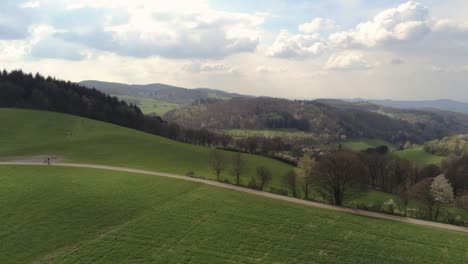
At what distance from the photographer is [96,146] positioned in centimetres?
8612

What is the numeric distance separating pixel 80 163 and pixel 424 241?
6443cm

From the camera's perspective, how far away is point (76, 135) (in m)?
97.0

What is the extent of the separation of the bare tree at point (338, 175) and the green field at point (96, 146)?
1720 centimetres

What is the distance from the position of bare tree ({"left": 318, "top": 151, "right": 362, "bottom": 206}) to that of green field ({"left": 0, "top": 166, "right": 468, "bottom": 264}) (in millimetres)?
13377

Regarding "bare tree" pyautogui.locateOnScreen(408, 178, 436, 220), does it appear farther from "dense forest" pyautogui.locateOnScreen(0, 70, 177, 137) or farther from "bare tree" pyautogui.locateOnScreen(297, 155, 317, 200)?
"dense forest" pyautogui.locateOnScreen(0, 70, 177, 137)

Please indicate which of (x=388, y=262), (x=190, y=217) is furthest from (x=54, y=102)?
(x=388, y=262)

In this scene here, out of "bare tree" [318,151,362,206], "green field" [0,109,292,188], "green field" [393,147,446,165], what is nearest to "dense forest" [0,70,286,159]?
"green field" [0,109,292,188]

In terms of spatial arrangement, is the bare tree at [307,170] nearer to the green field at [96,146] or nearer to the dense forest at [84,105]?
the green field at [96,146]

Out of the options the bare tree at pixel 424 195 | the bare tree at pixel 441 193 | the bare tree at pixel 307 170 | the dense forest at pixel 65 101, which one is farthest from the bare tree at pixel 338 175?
the dense forest at pixel 65 101

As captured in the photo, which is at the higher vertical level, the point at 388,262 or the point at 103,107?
the point at 103,107

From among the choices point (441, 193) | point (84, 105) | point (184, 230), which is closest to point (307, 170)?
point (441, 193)

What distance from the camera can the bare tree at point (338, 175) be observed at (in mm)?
56500

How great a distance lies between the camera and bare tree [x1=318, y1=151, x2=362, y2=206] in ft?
185

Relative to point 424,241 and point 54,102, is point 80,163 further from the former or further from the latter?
point 54,102
